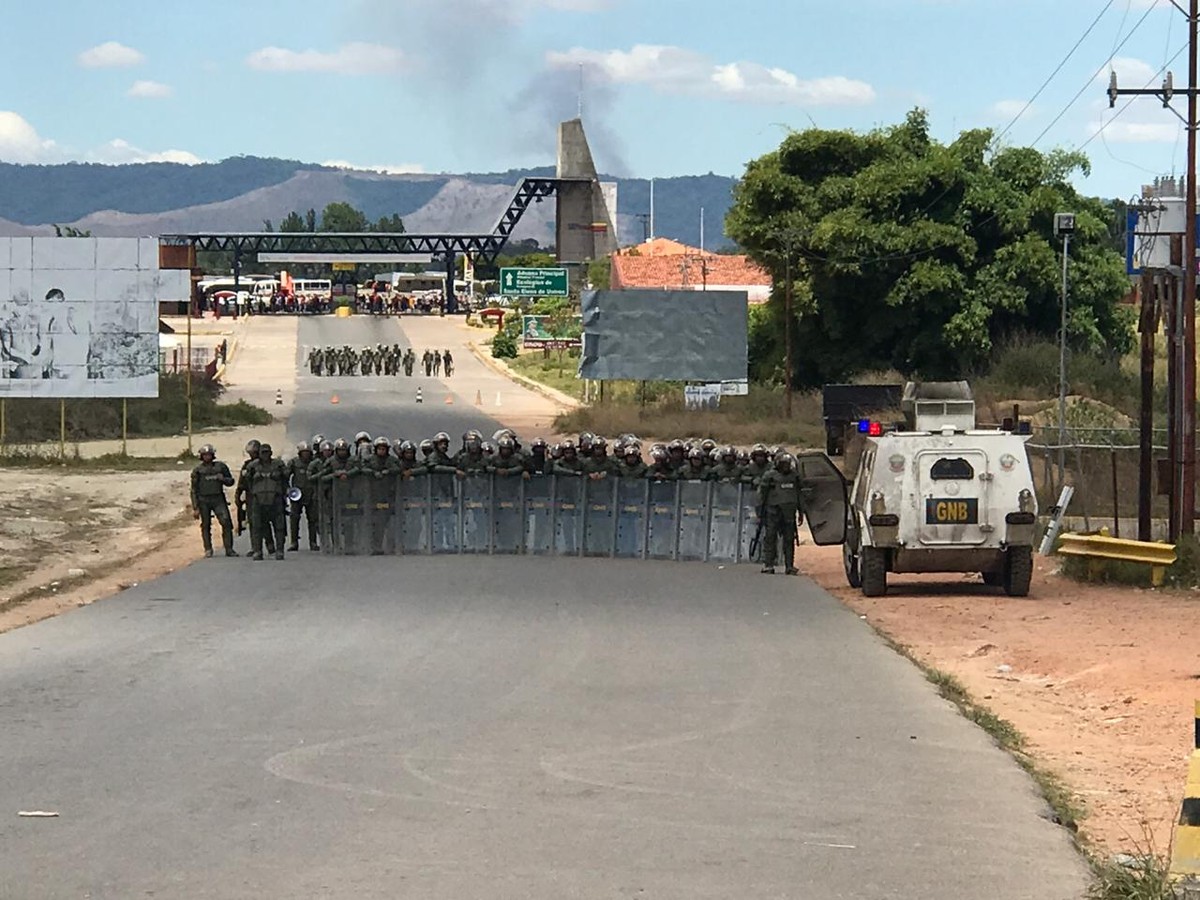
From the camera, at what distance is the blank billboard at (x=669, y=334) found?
54281 millimetres

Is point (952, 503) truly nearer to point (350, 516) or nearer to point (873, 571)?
point (873, 571)

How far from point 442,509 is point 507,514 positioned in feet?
3.08

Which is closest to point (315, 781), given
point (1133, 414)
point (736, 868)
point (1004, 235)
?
point (736, 868)

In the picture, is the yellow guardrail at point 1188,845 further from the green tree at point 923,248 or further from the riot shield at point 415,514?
the green tree at point 923,248

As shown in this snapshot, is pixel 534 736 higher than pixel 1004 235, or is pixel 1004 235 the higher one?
pixel 1004 235

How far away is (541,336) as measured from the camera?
10006 centimetres

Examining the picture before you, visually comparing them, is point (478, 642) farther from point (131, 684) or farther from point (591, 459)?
point (591, 459)

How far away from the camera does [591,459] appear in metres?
27.1

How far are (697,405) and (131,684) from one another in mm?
Answer: 45486

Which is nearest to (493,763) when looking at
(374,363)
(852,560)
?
(852,560)

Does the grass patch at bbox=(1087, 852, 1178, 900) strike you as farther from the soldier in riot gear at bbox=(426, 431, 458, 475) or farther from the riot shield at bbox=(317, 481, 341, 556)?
the riot shield at bbox=(317, 481, 341, 556)

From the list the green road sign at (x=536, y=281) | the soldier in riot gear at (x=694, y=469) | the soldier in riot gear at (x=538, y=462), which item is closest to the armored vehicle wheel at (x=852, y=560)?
the soldier in riot gear at (x=694, y=469)

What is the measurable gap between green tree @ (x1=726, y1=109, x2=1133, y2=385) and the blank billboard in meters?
2.56

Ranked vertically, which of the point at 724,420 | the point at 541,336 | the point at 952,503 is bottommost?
the point at 952,503
